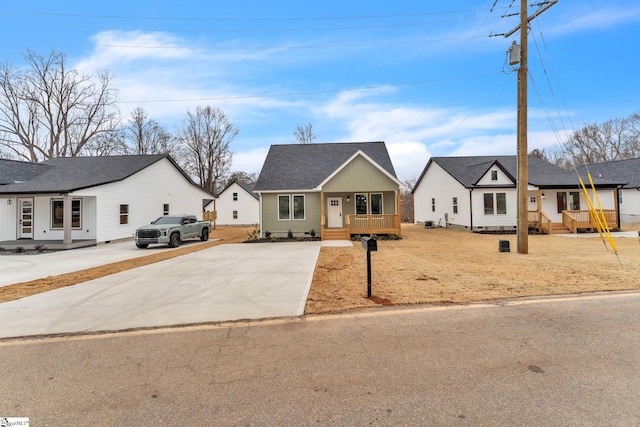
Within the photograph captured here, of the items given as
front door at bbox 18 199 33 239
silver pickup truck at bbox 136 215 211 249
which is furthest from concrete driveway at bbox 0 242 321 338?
front door at bbox 18 199 33 239

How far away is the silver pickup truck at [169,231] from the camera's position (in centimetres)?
1558

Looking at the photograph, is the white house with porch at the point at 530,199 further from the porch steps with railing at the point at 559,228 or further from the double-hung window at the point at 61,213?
the double-hung window at the point at 61,213

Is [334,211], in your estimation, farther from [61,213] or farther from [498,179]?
[61,213]

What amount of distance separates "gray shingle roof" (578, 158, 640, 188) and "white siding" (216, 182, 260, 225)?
114 ft

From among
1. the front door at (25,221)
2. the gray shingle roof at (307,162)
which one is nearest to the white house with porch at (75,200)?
the front door at (25,221)

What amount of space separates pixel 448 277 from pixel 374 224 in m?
10.4

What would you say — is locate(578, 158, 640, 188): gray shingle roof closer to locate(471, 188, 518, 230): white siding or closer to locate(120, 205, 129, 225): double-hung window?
locate(471, 188, 518, 230): white siding

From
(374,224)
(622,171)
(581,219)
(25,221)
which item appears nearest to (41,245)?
(25,221)

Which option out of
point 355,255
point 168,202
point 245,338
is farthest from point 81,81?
point 245,338

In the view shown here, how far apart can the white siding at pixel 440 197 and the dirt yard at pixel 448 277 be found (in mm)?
10971

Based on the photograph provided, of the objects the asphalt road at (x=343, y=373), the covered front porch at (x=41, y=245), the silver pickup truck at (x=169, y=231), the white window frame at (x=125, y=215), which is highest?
the white window frame at (x=125, y=215)

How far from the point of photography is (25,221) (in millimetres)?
17203

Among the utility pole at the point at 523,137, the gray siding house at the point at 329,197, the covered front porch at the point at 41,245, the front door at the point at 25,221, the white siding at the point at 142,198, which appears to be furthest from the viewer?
the gray siding house at the point at 329,197

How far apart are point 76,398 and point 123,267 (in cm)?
827
